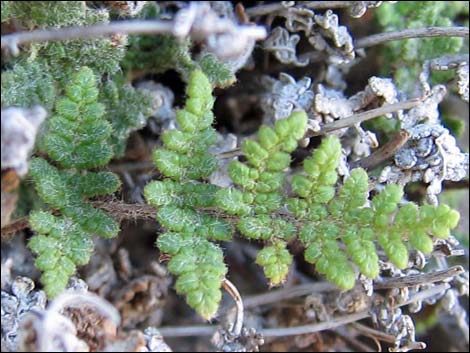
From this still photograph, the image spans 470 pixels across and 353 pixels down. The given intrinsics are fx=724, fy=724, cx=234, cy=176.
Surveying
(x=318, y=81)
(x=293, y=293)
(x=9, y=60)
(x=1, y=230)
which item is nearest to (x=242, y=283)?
(x=293, y=293)

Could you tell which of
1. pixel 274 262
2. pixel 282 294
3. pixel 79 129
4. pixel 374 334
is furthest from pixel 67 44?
pixel 374 334

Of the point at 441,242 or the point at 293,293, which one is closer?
the point at 441,242

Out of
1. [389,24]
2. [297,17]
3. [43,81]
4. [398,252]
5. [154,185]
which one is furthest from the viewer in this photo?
[389,24]

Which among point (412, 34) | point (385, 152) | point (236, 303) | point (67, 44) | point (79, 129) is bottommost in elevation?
point (236, 303)

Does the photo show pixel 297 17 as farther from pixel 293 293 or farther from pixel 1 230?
pixel 1 230

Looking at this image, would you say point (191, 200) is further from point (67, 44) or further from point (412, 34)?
point (412, 34)

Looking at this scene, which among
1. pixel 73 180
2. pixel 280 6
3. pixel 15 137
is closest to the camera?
pixel 15 137

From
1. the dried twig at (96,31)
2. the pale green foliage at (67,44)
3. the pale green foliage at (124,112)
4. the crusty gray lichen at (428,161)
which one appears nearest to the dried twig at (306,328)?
the crusty gray lichen at (428,161)

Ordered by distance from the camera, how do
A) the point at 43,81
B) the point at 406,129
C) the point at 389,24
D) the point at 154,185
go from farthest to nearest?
the point at 389,24
the point at 406,129
the point at 43,81
the point at 154,185
